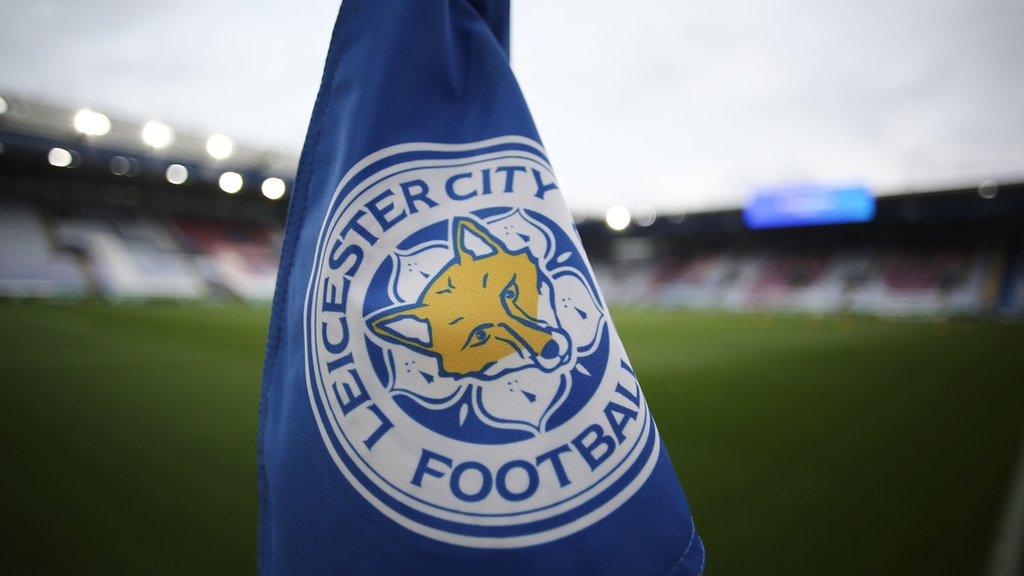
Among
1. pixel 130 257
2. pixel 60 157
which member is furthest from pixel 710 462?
pixel 130 257

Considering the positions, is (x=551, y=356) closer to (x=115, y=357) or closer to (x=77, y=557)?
(x=77, y=557)

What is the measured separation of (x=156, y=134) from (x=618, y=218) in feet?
76.3

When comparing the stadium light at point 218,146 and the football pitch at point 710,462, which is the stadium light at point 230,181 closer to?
the stadium light at point 218,146

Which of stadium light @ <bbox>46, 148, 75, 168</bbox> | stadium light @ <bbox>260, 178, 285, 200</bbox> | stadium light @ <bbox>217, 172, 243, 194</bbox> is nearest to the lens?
stadium light @ <bbox>46, 148, 75, 168</bbox>

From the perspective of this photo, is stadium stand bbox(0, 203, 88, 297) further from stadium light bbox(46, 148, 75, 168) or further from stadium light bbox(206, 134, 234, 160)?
stadium light bbox(206, 134, 234, 160)

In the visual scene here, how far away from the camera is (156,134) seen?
834 inches

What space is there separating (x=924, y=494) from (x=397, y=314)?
9.38 feet

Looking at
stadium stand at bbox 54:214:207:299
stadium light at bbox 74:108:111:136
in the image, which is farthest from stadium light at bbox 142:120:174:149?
stadium stand at bbox 54:214:207:299

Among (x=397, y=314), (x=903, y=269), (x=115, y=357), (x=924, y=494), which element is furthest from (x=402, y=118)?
(x=903, y=269)

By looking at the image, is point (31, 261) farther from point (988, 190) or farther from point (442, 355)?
point (988, 190)

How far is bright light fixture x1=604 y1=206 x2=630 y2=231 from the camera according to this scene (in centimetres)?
3012

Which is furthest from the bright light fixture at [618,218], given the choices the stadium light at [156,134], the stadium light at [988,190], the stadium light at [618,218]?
the stadium light at [156,134]

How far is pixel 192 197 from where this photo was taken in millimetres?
24656

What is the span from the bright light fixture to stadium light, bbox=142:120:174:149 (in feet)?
73.3
